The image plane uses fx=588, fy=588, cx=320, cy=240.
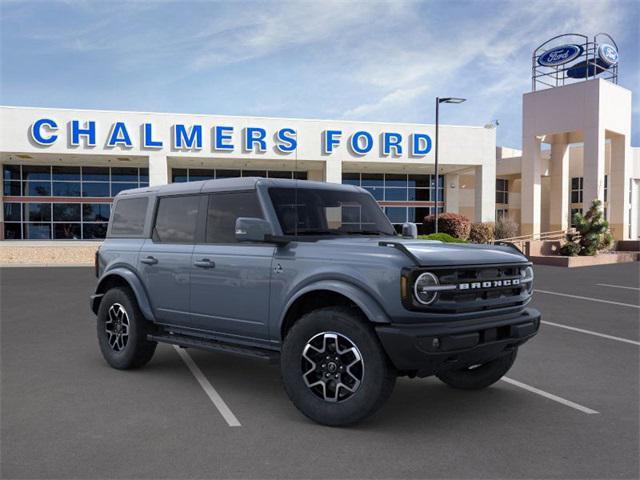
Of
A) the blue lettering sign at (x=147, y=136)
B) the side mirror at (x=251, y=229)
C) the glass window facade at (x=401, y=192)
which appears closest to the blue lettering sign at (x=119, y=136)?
the blue lettering sign at (x=147, y=136)

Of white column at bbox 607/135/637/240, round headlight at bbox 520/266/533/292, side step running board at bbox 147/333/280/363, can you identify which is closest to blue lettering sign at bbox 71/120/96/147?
side step running board at bbox 147/333/280/363

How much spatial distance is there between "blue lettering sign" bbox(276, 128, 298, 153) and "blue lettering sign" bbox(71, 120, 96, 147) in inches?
380

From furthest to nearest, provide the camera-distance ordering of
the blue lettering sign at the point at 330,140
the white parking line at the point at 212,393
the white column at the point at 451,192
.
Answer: the white column at the point at 451,192, the blue lettering sign at the point at 330,140, the white parking line at the point at 212,393

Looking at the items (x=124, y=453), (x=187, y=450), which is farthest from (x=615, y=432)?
(x=124, y=453)

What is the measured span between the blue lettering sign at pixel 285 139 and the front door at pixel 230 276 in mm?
27076

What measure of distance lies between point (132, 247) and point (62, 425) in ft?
8.04

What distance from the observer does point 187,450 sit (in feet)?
13.8

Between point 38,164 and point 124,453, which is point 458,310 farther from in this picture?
point 38,164

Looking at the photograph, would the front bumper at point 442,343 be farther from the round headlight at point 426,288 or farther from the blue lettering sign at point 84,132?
the blue lettering sign at point 84,132

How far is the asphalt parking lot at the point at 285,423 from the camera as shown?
3947 millimetres

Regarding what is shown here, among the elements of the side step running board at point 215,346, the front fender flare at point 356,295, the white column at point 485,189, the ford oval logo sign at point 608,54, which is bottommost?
the side step running board at point 215,346

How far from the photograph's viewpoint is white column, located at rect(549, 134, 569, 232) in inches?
1476

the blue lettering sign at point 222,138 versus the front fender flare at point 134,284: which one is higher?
the blue lettering sign at point 222,138

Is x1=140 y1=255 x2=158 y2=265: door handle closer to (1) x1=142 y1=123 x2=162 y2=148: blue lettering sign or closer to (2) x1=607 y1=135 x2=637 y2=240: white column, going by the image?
(1) x1=142 y1=123 x2=162 y2=148: blue lettering sign
